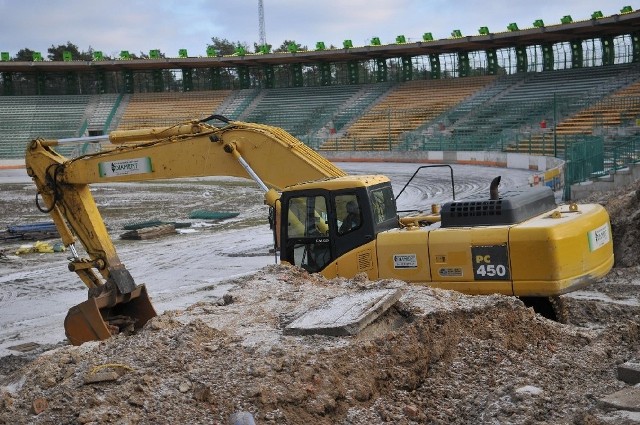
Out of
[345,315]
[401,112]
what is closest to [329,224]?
[345,315]

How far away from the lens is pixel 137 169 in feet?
37.7

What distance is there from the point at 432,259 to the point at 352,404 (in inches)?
136

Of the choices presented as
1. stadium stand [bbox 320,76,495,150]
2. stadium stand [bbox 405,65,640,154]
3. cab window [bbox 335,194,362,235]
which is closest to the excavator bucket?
cab window [bbox 335,194,362,235]

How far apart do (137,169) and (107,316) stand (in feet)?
6.84

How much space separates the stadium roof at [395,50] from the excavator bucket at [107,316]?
35.4 metres

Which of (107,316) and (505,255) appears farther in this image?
(107,316)

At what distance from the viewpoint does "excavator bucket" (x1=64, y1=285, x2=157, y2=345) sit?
9.90 metres

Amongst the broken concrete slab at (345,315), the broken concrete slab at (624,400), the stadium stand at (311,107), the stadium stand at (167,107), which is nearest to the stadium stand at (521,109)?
the stadium stand at (311,107)

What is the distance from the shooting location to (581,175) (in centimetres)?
2273

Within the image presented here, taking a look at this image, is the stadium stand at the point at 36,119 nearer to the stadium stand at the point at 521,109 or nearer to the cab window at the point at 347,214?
the stadium stand at the point at 521,109

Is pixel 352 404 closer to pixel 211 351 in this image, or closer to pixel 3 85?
pixel 211 351

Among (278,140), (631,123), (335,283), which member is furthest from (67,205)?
(631,123)

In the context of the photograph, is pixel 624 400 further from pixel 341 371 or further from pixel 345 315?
pixel 345 315

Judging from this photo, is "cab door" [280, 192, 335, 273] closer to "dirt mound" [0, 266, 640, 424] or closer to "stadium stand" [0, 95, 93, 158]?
"dirt mound" [0, 266, 640, 424]
